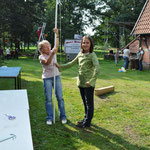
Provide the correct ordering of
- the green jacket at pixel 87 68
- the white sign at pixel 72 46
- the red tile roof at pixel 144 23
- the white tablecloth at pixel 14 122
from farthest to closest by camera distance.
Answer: the white sign at pixel 72 46 → the red tile roof at pixel 144 23 → the green jacket at pixel 87 68 → the white tablecloth at pixel 14 122

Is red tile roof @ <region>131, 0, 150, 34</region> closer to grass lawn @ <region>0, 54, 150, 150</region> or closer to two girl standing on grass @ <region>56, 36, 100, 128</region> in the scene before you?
grass lawn @ <region>0, 54, 150, 150</region>

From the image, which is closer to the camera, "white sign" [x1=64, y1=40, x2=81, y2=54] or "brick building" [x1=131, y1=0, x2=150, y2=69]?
"brick building" [x1=131, y1=0, x2=150, y2=69]

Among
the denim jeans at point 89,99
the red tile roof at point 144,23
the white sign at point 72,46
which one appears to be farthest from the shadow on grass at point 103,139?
the white sign at point 72,46

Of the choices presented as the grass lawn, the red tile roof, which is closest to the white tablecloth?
the grass lawn

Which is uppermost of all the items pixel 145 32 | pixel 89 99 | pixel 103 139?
pixel 145 32

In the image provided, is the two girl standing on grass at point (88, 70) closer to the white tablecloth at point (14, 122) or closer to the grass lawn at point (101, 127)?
the grass lawn at point (101, 127)

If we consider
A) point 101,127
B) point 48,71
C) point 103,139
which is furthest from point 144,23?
point 103,139

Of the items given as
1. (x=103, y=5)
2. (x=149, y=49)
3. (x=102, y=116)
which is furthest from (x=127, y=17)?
(x=102, y=116)

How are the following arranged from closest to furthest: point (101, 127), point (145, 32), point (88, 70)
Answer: point (88, 70), point (101, 127), point (145, 32)

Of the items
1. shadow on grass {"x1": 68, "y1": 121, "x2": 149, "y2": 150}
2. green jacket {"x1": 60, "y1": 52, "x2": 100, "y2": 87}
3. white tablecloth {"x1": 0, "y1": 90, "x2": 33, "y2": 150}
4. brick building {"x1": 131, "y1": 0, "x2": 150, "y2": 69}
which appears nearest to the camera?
white tablecloth {"x1": 0, "y1": 90, "x2": 33, "y2": 150}

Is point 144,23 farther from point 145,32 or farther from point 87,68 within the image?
point 87,68

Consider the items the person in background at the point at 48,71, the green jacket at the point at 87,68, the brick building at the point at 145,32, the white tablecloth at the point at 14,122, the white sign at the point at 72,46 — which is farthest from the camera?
the white sign at the point at 72,46

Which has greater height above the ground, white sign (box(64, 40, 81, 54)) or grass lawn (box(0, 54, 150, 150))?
white sign (box(64, 40, 81, 54))

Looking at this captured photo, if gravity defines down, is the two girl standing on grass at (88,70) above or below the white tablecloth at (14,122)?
above
